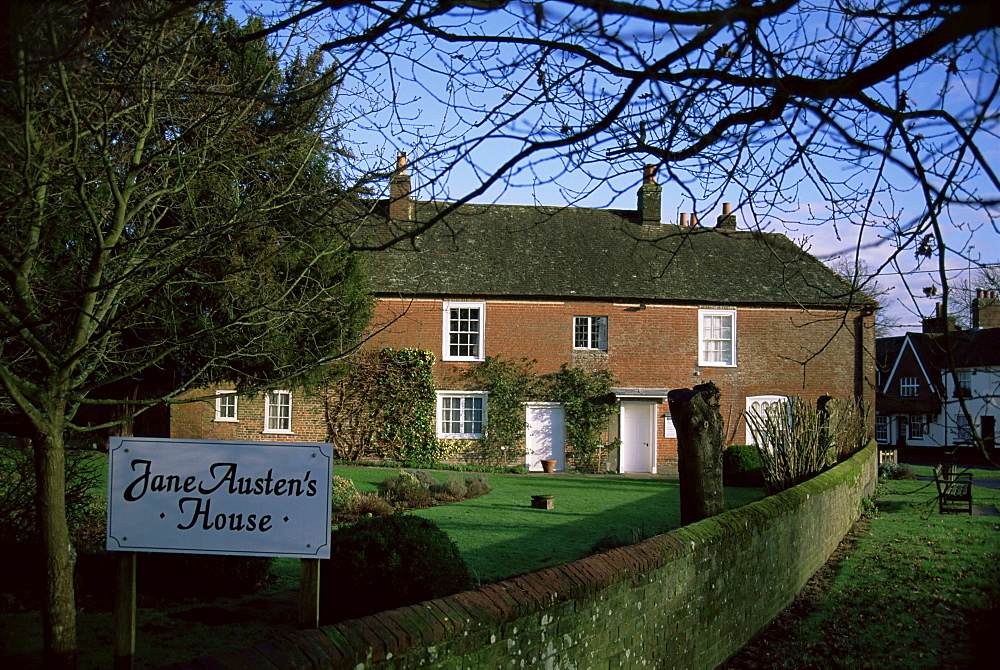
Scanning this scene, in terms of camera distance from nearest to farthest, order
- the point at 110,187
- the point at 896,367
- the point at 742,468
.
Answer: the point at 110,187
the point at 742,468
the point at 896,367

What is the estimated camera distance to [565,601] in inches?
199

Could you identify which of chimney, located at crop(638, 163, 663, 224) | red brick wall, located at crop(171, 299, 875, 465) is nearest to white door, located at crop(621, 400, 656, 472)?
red brick wall, located at crop(171, 299, 875, 465)

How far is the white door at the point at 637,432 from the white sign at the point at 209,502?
2431cm

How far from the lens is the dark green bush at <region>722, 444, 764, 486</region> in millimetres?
22797

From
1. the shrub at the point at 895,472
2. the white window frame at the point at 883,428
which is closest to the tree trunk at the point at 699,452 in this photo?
the shrub at the point at 895,472

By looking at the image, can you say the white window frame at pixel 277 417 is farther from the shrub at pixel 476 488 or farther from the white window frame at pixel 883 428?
the white window frame at pixel 883 428

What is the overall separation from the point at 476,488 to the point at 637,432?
35.3ft

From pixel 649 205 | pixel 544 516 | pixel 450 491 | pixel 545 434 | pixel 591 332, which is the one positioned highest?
pixel 649 205

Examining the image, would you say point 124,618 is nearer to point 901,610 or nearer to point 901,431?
point 901,610

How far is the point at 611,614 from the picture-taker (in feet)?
18.3

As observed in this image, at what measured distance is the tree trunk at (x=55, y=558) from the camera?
5633mm

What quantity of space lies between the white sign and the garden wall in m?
1.30

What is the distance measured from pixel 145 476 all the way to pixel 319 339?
13.0 m

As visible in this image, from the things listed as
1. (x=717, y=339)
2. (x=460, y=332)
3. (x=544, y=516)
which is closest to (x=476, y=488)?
(x=544, y=516)
